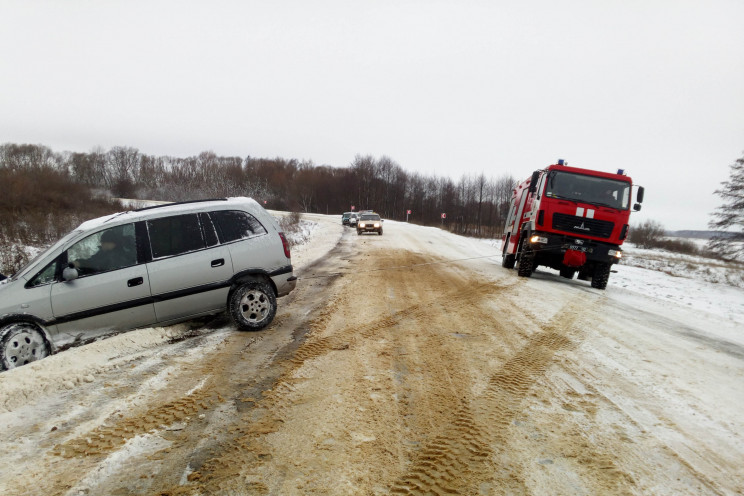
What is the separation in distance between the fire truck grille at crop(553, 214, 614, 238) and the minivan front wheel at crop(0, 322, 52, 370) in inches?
432

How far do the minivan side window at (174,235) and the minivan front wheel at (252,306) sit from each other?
0.88 metres

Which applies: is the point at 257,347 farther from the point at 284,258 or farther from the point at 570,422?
the point at 570,422

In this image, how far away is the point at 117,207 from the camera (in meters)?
32.3

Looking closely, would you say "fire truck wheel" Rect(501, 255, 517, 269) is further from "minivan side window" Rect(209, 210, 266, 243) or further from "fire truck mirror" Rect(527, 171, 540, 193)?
"minivan side window" Rect(209, 210, 266, 243)

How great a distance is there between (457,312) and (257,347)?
141 inches

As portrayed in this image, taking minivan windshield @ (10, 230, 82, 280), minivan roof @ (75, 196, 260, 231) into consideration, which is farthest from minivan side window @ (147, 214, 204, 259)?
minivan windshield @ (10, 230, 82, 280)

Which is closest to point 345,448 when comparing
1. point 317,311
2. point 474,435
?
point 474,435

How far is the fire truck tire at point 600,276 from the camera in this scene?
1086 centimetres

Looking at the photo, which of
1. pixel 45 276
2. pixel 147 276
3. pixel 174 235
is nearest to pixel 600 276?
pixel 174 235

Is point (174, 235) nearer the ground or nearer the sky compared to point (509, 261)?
nearer the sky

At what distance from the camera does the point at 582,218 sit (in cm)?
1045

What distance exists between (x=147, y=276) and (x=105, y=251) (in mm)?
596

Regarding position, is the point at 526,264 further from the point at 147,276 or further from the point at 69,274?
the point at 69,274

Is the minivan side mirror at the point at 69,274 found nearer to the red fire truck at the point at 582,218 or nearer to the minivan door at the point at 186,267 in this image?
the minivan door at the point at 186,267
